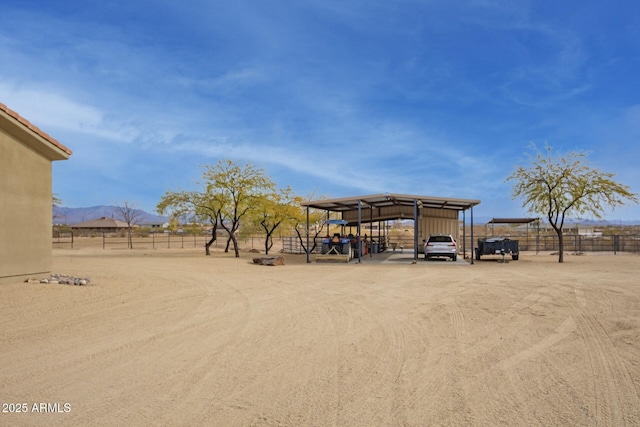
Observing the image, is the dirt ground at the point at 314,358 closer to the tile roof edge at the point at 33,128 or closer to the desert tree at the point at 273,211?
the tile roof edge at the point at 33,128

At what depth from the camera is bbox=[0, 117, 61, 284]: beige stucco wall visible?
37.7 feet

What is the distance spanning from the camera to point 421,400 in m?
4.72

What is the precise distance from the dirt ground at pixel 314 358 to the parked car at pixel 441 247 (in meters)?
13.2

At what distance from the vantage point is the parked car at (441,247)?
25.2 m

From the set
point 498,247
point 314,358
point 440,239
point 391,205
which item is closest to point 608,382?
point 314,358

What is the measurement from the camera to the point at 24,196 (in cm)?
1216

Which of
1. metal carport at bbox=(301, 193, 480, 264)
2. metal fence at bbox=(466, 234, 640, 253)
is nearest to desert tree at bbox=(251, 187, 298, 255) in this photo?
metal carport at bbox=(301, 193, 480, 264)

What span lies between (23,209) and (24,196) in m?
0.35

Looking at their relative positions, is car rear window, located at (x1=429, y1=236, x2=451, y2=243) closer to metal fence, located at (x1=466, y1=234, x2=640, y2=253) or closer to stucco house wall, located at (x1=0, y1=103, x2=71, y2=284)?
metal fence, located at (x1=466, y1=234, x2=640, y2=253)

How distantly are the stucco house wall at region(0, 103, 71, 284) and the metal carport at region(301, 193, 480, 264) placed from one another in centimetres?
1442

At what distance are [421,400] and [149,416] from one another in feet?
8.77

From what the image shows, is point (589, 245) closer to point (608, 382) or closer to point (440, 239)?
point (440, 239)

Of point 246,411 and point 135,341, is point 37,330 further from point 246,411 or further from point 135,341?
point 246,411

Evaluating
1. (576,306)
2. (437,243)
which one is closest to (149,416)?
(576,306)
